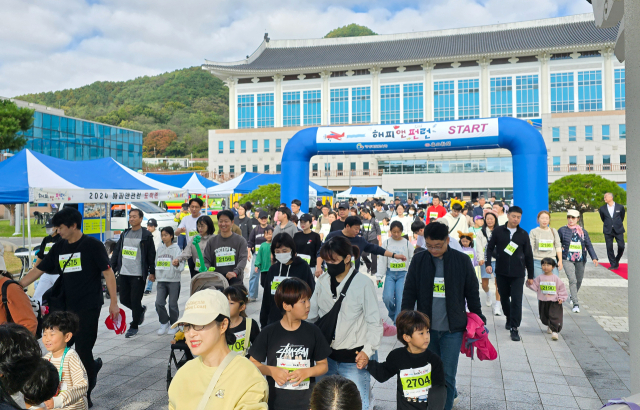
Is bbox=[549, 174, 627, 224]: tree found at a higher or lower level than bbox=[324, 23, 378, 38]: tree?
lower

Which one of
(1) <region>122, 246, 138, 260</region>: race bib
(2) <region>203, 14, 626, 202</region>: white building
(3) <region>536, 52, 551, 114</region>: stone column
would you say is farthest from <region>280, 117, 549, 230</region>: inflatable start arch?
(3) <region>536, 52, 551, 114</region>: stone column

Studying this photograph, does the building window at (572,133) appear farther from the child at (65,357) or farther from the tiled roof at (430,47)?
the child at (65,357)

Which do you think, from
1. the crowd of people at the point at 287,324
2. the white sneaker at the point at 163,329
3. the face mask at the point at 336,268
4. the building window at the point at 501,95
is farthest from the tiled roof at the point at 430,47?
the face mask at the point at 336,268

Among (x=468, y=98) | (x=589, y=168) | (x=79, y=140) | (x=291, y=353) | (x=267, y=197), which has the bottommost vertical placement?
(x=291, y=353)

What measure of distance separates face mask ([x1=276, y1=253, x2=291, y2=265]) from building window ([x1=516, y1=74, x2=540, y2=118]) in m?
56.7

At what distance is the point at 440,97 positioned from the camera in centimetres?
5725

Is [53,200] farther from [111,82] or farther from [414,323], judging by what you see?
[111,82]

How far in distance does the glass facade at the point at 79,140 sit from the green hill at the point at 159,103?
31618mm

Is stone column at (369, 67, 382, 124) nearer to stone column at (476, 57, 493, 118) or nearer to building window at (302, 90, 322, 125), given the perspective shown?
building window at (302, 90, 322, 125)

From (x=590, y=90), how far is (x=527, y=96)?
22.0 feet

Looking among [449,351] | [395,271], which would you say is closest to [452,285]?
[449,351]

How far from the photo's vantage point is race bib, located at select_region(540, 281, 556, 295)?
6500 mm

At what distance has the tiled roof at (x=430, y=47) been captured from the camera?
54.9 m

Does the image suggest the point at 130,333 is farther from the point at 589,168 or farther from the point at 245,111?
the point at 589,168
